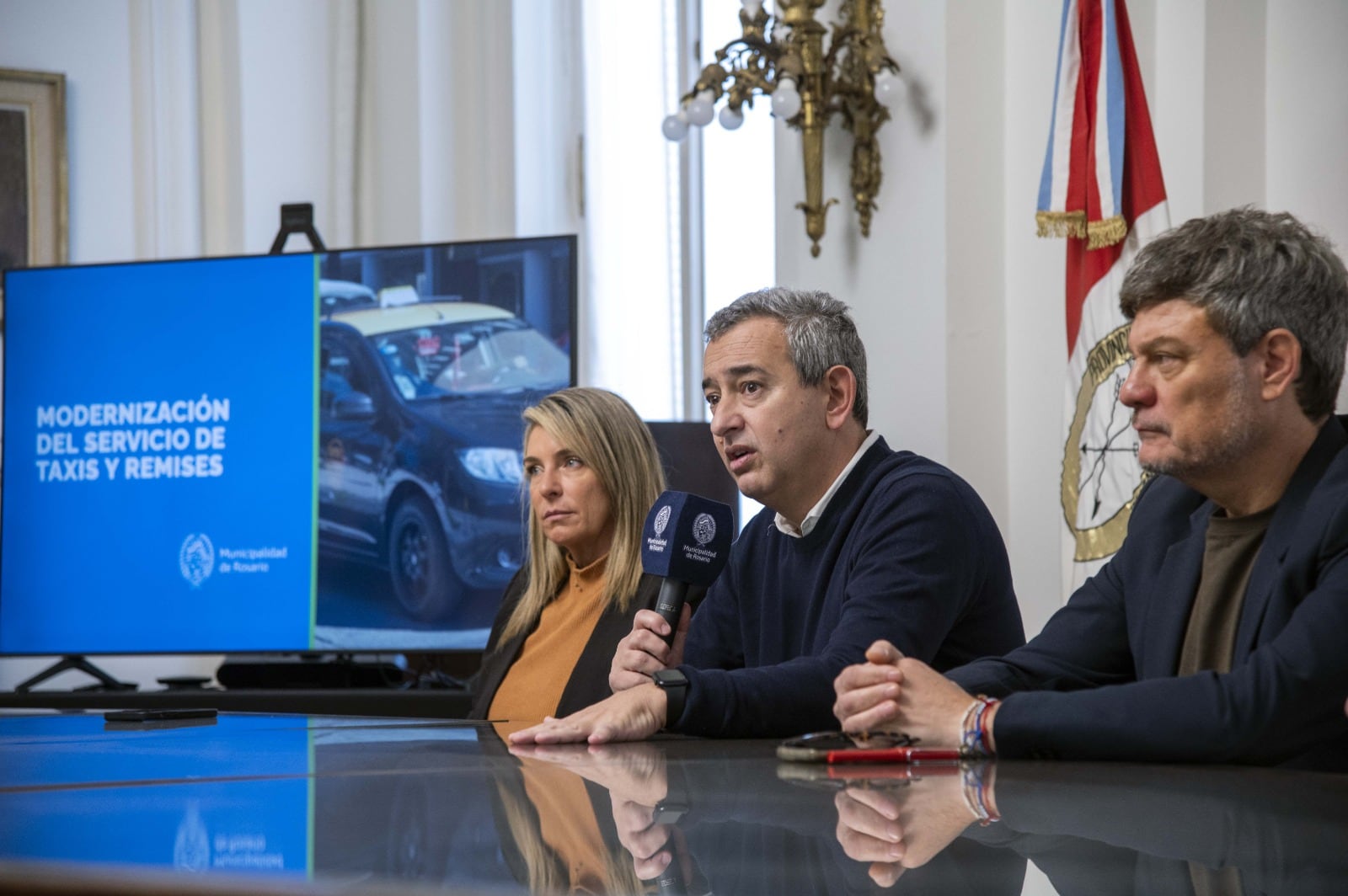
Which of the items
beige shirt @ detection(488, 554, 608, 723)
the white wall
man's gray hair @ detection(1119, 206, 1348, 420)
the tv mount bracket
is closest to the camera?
man's gray hair @ detection(1119, 206, 1348, 420)

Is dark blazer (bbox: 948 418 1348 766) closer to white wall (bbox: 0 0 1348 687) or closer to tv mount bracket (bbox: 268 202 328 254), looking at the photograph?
white wall (bbox: 0 0 1348 687)

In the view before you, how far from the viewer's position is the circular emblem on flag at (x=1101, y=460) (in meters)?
3.33

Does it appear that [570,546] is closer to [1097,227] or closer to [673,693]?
[673,693]

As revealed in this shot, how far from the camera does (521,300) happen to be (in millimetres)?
4406

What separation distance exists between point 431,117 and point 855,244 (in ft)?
7.34

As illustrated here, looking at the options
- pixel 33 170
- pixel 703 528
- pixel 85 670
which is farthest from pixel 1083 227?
pixel 33 170

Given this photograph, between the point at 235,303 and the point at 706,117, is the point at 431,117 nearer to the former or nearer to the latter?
the point at 235,303

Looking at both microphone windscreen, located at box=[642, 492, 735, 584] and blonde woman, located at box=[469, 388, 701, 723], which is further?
blonde woman, located at box=[469, 388, 701, 723]

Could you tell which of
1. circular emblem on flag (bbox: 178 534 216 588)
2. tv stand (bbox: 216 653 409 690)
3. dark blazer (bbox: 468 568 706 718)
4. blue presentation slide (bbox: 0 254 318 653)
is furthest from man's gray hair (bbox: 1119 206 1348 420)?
circular emblem on flag (bbox: 178 534 216 588)

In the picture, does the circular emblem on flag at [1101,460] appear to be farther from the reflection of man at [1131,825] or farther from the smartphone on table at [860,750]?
the reflection of man at [1131,825]

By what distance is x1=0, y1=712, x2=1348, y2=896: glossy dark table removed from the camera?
0.77 m

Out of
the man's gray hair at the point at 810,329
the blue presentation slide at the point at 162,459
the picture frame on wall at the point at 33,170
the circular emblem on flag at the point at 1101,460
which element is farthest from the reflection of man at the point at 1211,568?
the picture frame on wall at the point at 33,170

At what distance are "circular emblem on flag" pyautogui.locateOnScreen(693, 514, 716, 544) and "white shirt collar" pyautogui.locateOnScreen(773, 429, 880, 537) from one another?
12.5 inches

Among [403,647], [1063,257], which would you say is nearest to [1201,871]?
[1063,257]
